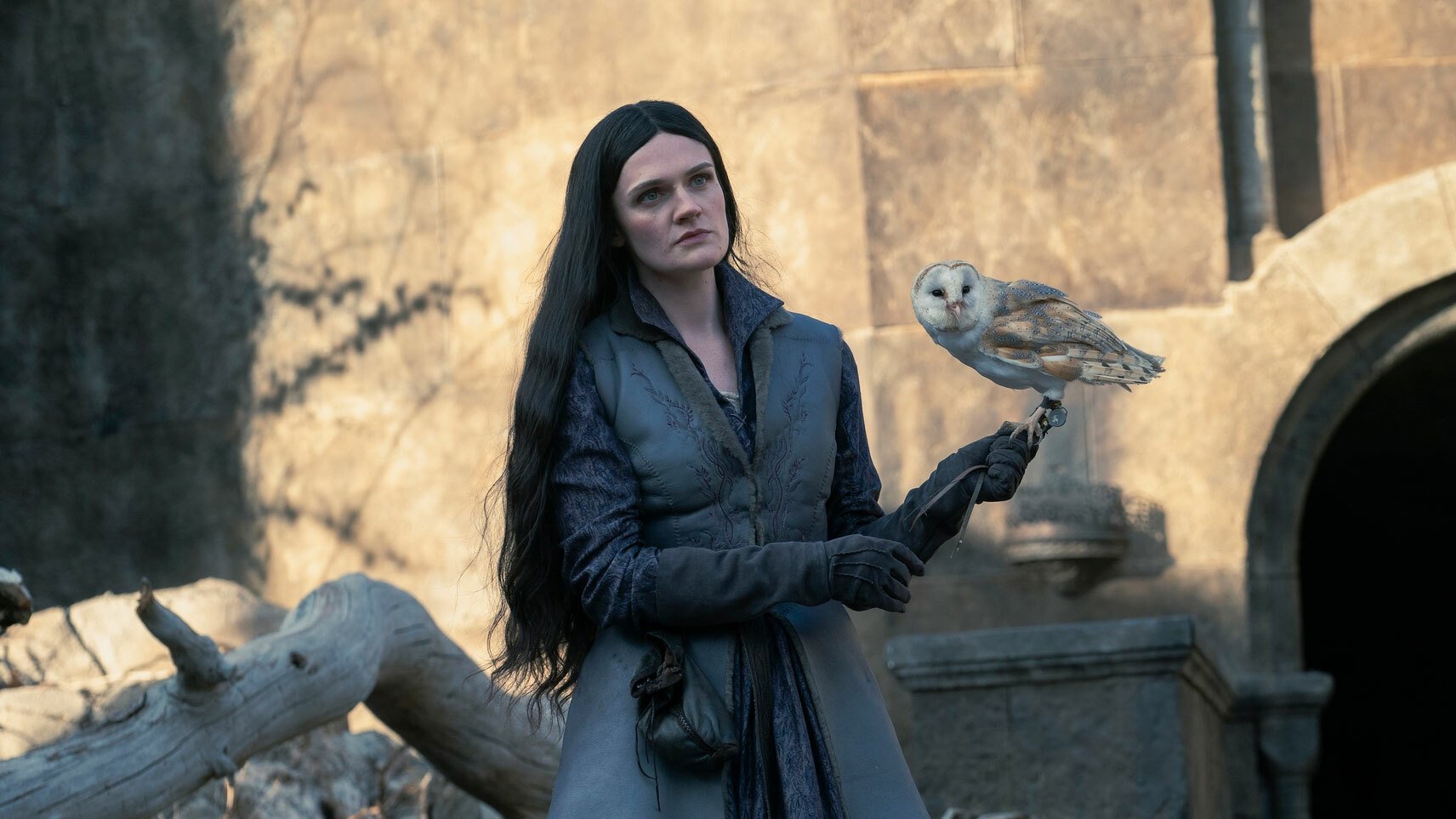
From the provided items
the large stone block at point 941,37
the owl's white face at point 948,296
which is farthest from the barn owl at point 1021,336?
the large stone block at point 941,37

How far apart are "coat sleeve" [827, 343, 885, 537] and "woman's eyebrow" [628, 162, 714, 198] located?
0.38 m

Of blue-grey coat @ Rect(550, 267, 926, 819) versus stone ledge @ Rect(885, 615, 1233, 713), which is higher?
blue-grey coat @ Rect(550, 267, 926, 819)

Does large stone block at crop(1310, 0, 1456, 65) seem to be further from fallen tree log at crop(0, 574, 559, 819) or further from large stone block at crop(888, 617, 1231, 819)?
fallen tree log at crop(0, 574, 559, 819)

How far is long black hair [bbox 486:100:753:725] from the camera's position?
2.72 metres

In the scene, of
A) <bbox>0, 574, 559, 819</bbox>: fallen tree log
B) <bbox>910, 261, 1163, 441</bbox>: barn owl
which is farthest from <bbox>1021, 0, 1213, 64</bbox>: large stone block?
<bbox>910, 261, 1163, 441</bbox>: barn owl

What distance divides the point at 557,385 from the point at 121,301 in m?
6.33

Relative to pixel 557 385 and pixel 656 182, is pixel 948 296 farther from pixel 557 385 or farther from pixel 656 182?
pixel 557 385

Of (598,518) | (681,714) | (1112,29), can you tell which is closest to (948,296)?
(598,518)

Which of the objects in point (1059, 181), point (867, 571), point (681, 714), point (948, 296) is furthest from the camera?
point (1059, 181)

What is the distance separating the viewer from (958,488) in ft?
8.82

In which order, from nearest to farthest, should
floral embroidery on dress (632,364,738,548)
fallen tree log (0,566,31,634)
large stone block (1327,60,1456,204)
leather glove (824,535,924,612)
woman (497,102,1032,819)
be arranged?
leather glove (824,535,924,612) < woman (497,102,1032,819) < floral embroidery on dress (632,364,738,548) < fallen tree log (0,566,31,634) < large stone block (1327,60,1456,204)

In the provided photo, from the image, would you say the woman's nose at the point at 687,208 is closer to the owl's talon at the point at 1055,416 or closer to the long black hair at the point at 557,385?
the long black hair at the point at 557,385

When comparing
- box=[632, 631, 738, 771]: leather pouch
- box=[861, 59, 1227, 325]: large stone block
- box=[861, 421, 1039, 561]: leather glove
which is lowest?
box=[632, 631, 738, 771]: leather pouch

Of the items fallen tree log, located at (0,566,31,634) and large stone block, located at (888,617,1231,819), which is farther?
large stone block, located at (888,617,1231,819)
